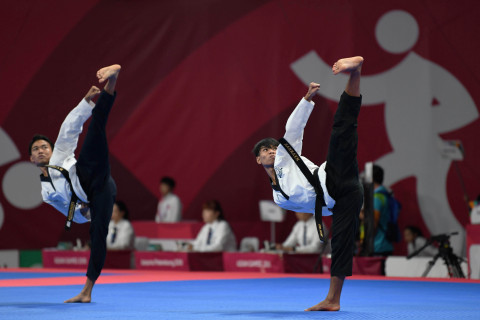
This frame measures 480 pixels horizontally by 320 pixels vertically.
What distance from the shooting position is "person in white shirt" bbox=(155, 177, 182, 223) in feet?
40.1

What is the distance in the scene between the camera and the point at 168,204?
1229cm

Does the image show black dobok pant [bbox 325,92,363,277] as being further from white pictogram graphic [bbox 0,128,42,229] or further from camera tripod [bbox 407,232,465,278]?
white pictogram graphic [bbox 0,128,42,229]

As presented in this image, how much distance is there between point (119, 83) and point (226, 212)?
112 inches

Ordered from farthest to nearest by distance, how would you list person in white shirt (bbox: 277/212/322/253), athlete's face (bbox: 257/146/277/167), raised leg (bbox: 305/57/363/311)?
person in white shirt (bbox: 277/212/322/253), athlete's face (bbox: 257/146/277/167), raised leg (bbox: 305/57/363/311)

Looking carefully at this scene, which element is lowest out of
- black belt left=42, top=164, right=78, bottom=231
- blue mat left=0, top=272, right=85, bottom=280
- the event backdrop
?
blue mat left=0, top=272, right=85, bottom=280

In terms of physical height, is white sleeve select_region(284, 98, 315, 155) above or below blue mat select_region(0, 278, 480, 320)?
above

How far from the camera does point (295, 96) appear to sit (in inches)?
491

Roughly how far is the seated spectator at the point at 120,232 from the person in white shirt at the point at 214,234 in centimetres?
101

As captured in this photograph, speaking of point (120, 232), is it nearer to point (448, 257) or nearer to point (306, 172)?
point (448, 257)

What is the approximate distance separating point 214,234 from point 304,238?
4.37 ft

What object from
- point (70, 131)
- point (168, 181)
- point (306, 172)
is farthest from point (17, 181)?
point (306, 172)

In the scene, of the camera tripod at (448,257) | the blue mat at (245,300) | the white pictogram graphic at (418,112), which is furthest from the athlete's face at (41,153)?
the white pictogram graphic at (418,112)

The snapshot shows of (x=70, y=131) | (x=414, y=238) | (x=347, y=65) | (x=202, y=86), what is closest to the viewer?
(x=347, y=65)

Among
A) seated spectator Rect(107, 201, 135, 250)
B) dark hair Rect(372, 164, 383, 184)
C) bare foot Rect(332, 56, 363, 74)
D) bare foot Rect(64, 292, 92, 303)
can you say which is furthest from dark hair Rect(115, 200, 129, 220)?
bare foot Rect(332, 56, 363, 74)
